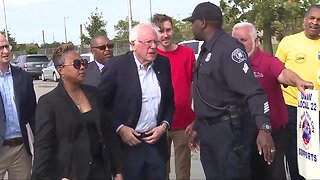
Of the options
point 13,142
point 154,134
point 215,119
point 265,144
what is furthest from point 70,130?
point 265,144

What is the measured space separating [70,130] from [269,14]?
23.0 m

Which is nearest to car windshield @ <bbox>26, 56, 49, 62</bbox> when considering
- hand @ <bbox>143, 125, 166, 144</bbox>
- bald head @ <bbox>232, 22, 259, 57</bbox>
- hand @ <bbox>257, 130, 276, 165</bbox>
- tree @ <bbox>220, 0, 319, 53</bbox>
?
tree @ <bbox>220, 0, 319, 53</bbox>

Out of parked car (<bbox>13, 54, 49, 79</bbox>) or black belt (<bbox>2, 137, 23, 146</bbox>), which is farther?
parked car (<bbox>13, 54, 49, 79</bbox>)

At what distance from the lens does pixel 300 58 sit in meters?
5.30

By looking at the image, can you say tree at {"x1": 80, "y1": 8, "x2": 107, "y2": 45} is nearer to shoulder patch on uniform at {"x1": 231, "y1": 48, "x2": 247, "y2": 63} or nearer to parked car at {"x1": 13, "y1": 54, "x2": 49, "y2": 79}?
parked car at {"x1": 13, "y1": 54, "x2": 49, "y2": 79}

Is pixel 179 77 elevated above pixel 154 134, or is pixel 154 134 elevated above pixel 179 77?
pixel 179 77

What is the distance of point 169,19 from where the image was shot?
556cm

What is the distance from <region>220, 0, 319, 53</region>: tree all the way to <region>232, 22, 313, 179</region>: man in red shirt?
1936cm

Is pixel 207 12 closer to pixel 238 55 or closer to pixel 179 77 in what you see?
pixel 238 55

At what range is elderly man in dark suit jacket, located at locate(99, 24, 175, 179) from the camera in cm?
430

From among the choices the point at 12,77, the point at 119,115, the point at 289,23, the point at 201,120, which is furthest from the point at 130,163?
the point at 289,23

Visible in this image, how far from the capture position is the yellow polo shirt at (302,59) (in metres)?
5.23

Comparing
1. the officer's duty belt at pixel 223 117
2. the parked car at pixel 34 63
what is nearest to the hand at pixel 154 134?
the officer's duty belt at pixel 223 117

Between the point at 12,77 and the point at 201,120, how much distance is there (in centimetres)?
176
